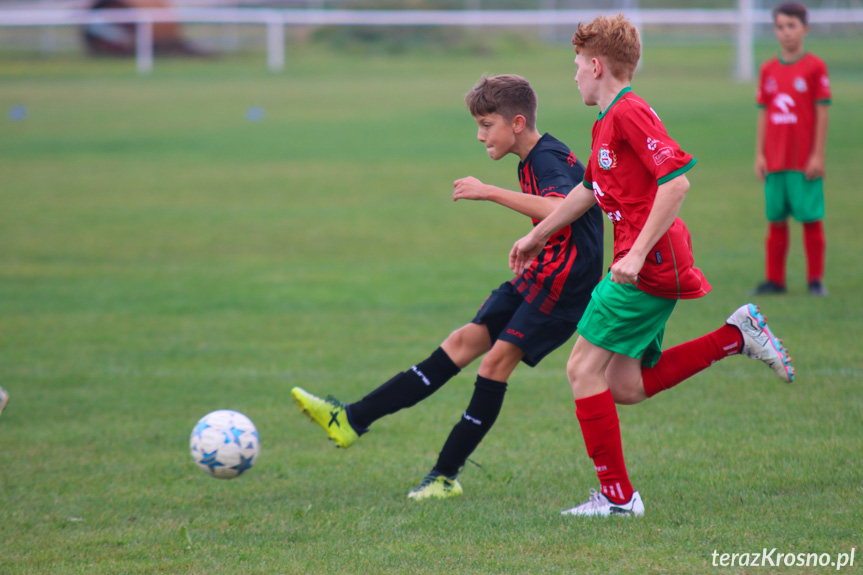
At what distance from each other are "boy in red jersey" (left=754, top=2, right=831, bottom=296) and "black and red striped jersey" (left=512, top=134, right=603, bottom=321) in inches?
185

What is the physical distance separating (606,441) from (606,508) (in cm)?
29

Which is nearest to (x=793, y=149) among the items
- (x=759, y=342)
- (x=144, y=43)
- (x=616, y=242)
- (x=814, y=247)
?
(x=814, y=247)

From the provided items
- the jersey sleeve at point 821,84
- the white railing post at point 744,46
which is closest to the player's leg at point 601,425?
the jersey sleeve at point 821,84

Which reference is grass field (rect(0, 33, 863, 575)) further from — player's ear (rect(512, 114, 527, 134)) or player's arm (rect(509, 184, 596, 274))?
player's ear (rect(512, 114, 527, 134))

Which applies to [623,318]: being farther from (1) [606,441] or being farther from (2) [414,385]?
(2) [414,385]

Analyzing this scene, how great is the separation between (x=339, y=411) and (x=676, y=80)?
2867 centimetres

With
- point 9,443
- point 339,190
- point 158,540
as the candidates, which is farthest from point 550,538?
point 339,190

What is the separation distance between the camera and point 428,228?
12922 millimetres

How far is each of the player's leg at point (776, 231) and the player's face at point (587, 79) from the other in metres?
5.14

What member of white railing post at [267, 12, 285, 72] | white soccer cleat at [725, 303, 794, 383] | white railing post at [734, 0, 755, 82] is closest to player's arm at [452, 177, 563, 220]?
white soccer cleat at [725, 303, 794, 383]

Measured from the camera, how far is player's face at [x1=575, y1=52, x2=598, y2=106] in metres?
3.77

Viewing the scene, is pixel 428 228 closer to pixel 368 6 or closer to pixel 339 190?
pixel 339 190

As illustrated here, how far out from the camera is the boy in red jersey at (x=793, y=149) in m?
8.21

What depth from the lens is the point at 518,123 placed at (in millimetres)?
4266
